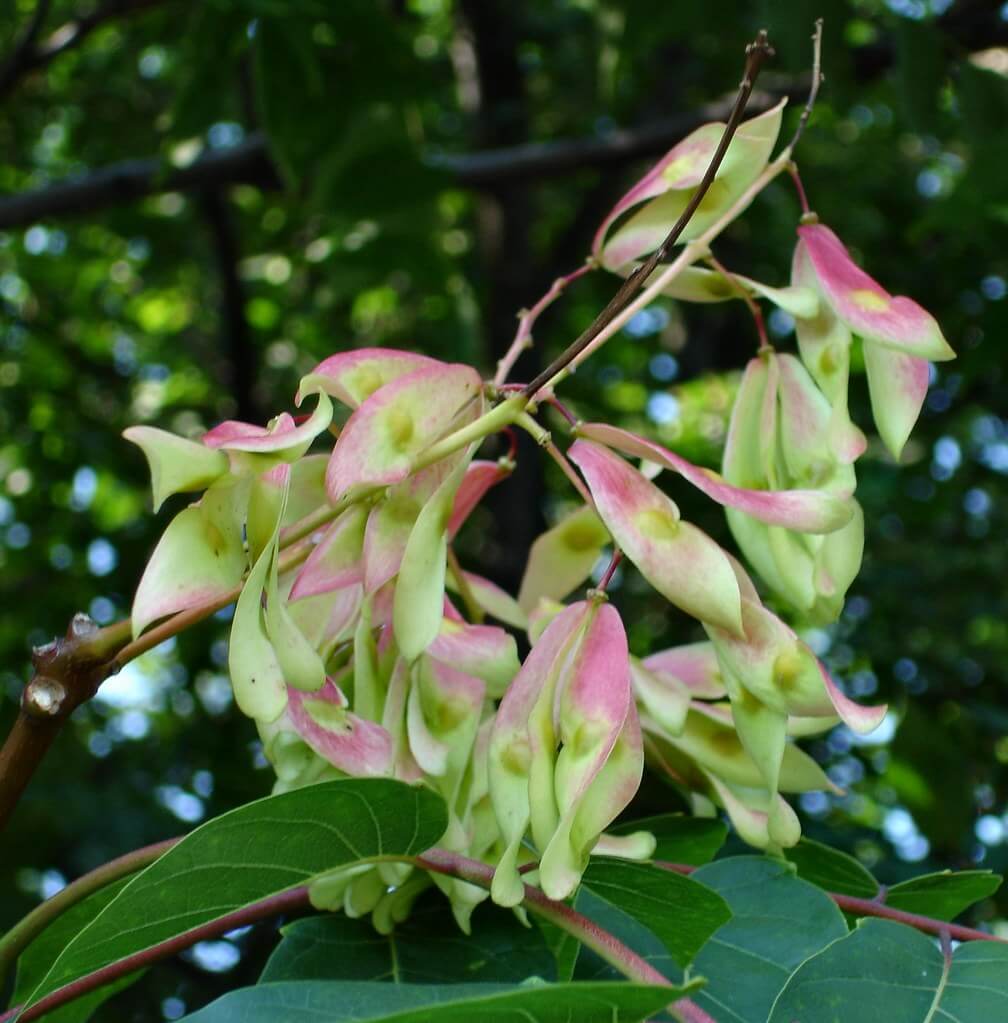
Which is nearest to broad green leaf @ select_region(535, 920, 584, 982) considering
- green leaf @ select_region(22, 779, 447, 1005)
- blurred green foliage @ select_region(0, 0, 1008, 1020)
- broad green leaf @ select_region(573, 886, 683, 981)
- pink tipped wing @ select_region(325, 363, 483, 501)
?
broad green leaf @ select_region(573, 886, 683, 981)

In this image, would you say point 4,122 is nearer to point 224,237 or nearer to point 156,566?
point 224,237

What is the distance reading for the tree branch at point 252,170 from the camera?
2.01 m

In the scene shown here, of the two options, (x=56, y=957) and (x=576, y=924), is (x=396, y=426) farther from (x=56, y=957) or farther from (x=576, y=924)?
(x=56, y=957)

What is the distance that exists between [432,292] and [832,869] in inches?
63.8

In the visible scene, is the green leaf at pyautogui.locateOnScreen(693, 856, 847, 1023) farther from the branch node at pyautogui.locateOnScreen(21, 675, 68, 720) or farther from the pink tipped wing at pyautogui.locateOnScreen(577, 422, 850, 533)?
the branch node at pyautogui.locateOnScreen(21, 675, 68, 720)

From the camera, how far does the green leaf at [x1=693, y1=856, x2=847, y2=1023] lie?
60 centimetres

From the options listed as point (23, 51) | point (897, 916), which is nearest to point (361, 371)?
point (897, 916)

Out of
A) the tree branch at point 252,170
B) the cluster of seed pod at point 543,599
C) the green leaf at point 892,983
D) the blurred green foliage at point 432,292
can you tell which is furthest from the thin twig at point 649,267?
the tree branch at point 252,170

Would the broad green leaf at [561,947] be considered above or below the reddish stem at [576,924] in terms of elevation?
below

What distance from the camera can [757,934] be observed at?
25.2 inches

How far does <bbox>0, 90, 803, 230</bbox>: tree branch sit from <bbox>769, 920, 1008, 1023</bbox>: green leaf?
1419mm

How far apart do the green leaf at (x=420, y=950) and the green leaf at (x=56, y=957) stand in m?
0.09

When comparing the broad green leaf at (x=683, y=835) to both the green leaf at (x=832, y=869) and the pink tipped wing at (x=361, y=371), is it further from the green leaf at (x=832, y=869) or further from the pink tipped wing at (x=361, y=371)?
the pink tipped wing at (x=361, y=371)

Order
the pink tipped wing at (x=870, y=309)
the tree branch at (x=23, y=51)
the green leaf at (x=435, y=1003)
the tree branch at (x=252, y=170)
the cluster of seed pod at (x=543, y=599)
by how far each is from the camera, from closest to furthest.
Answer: the green leaf at (x=435, y=1003), the cluster of seed pod at (x=543, y=599), the pink tipped wing at (x=870, y=309), the tree branch at (x=23, y=51), the tree branch at (x=252, y=170)
